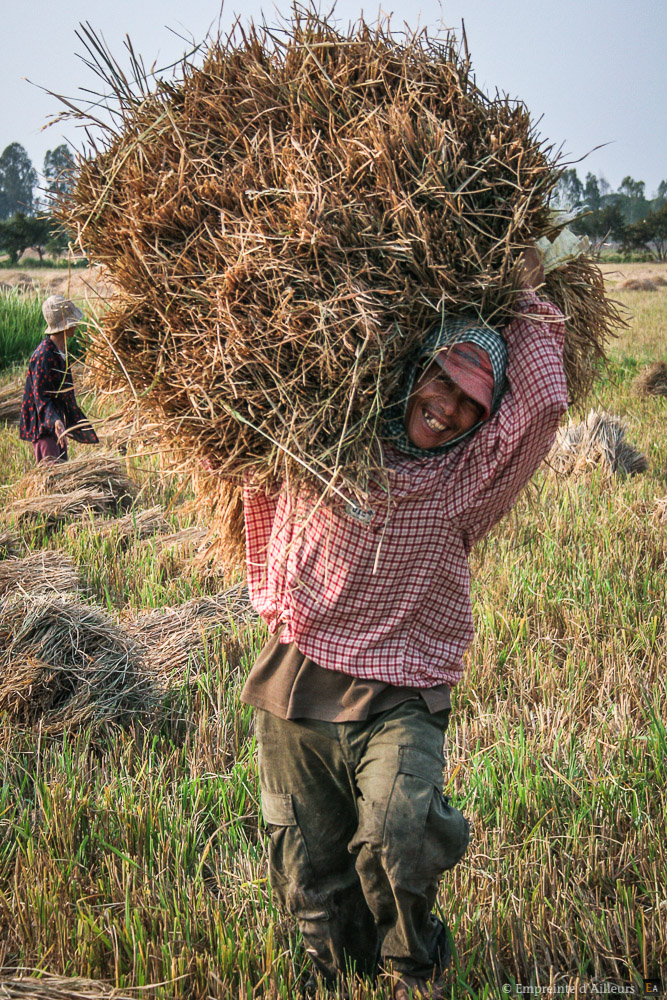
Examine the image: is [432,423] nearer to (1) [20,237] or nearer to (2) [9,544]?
(2) [9,544]

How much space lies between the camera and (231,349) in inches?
69.0

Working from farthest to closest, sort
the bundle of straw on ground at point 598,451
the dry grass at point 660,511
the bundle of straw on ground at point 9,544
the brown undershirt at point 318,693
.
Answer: the bundle of straw on ground at point 598,451 < the dry grass at point 660,511 < the bundle of straw on ground at point 9,544 < the brown undershirt at point 318,693

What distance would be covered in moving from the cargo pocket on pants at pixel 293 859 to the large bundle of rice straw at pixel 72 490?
350 cm

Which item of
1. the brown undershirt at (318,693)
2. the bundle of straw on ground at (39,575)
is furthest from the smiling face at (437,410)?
the bundle of straw on ground at (39,575)

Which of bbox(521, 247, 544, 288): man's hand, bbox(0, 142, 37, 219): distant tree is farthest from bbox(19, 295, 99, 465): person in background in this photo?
bbox(0, 142, 37, 219): distant tree

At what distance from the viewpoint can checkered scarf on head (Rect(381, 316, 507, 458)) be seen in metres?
1.78

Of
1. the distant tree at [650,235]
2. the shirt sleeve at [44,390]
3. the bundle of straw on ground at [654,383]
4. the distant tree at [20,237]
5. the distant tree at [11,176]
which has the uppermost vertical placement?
the distant tree at [11,176]

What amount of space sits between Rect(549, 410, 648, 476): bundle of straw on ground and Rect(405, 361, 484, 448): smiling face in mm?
4283

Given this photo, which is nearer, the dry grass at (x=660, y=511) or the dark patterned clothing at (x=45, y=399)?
the dry grass at (x=660, y=511)

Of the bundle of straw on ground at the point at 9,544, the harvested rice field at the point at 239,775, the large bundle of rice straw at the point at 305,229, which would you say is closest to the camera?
the large bundle of rice straw at the point at 305,229

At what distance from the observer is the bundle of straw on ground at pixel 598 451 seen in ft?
19.7

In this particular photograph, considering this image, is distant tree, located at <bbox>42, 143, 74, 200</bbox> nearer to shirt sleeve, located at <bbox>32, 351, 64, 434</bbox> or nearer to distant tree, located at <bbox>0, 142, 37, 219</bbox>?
shirt sleeve, located at <bbox>32, 351, 64, 434</bbox>

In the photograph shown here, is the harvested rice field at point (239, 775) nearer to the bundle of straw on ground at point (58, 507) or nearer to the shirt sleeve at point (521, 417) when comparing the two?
the shirt sleeve at point (521, 417)

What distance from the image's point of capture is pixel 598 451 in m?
6.06
